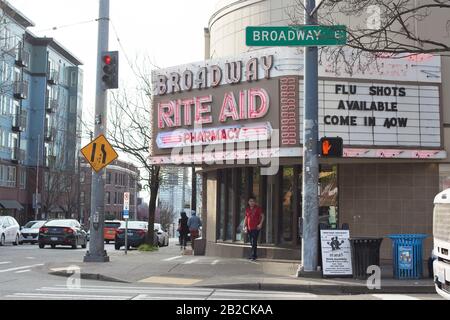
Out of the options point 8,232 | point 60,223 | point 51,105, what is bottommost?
point 8,232

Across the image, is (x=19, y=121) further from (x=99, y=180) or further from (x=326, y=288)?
(x=326, y=288)

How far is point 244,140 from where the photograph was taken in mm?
17188

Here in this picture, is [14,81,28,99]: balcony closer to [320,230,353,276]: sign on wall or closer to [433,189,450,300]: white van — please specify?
[320,230,353,276]: sign on wall

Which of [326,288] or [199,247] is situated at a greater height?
[199,247]

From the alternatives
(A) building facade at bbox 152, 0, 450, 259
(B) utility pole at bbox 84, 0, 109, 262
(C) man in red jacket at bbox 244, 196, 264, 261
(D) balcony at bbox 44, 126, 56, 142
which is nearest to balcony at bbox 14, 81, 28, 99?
(D) balcony at bbox 44, 126, 56, 142

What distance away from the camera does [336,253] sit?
1351 cm

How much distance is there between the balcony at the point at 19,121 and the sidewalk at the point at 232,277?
41351 millimetres

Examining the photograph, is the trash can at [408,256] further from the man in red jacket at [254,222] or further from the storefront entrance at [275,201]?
the man in red jacket at [254,222]

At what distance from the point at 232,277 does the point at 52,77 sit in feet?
175

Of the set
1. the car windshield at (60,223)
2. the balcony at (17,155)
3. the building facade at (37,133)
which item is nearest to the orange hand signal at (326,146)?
the car windshield at (60,223)

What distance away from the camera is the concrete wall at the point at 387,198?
1722cm

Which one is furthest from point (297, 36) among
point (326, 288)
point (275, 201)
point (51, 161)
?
point (51, 161)

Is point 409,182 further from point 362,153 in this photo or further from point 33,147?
point 33,147
